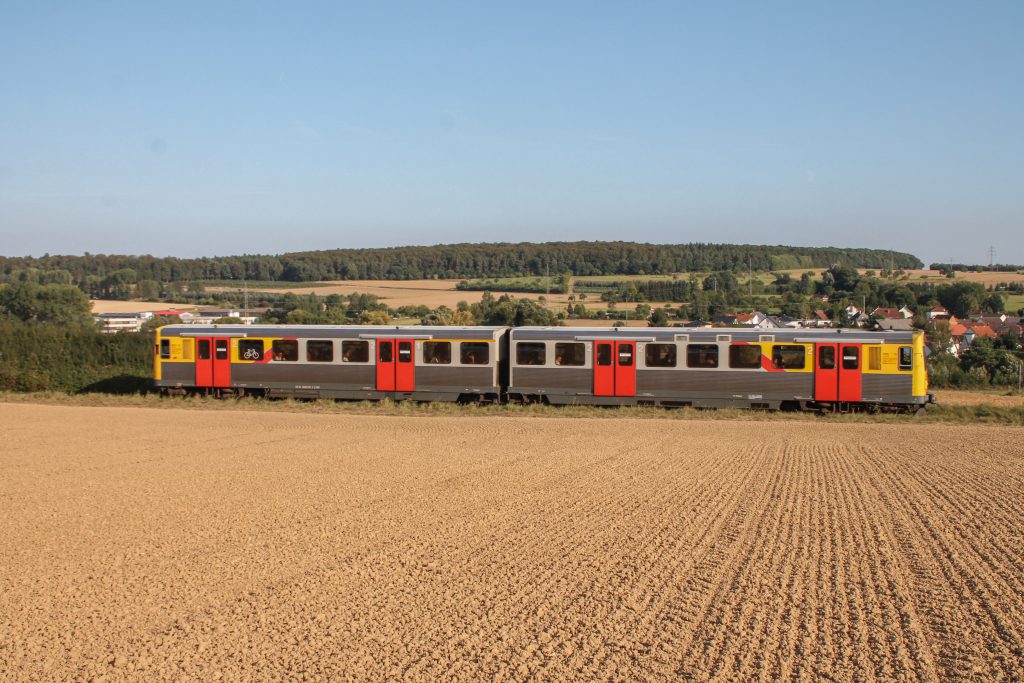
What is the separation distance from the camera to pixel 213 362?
3058 centimetres

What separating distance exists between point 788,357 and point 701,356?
242 cm

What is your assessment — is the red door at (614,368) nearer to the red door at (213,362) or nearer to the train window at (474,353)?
the train window at (474,353)

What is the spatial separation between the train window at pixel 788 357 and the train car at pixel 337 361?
799 centimetres

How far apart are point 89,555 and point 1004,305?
9016cm

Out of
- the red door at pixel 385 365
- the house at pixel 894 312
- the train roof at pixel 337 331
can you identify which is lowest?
the house at pixel 894 312

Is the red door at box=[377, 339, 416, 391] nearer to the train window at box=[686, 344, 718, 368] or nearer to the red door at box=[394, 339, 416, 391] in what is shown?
the red door at box=[394, 339, 416, 391]

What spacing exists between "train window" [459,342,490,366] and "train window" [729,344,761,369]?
23.6 feet

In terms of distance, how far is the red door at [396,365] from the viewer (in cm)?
2892

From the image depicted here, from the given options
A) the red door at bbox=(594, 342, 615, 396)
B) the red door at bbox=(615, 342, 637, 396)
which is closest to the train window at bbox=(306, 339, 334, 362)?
the red door at bbox=(594, 342, 615, 396)

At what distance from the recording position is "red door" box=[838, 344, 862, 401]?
86.1 feet

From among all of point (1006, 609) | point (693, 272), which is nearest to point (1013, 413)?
point (1006, 609)

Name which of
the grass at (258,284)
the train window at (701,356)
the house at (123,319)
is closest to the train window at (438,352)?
the train window at (701,356)

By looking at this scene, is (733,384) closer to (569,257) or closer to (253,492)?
(253,492)

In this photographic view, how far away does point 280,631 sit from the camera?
7.29 metres
